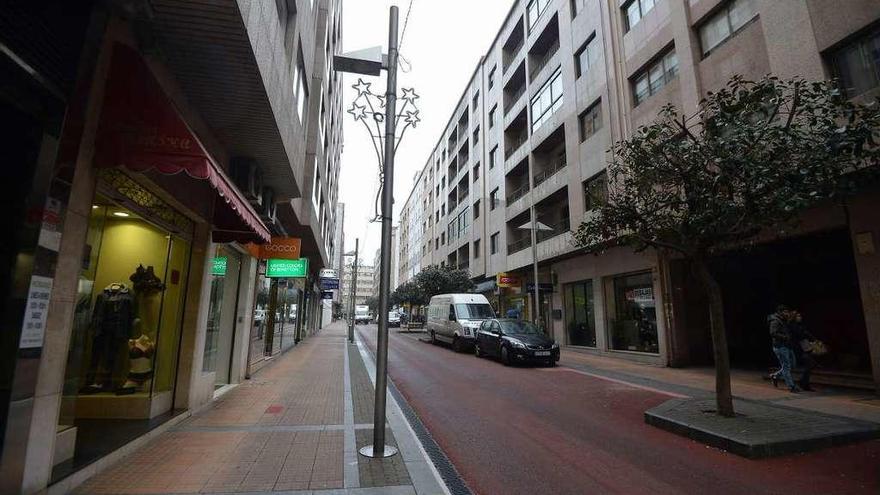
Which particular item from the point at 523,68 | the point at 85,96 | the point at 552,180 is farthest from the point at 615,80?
the point at 85,96

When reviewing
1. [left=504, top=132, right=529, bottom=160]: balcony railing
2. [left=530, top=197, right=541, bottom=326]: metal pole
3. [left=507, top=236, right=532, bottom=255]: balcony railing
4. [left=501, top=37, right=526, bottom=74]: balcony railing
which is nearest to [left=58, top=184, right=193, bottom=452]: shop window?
[left=530, top=197, right=541, bottom=326]: metal pole

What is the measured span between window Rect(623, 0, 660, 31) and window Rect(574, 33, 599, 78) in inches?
63.0

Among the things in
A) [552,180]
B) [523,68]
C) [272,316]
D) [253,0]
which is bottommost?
[272,316]

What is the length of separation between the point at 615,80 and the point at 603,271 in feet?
25.3

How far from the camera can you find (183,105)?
566 centimetres

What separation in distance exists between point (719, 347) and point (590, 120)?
47.9ft

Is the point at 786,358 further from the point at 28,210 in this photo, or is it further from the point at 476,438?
the point at 28,210

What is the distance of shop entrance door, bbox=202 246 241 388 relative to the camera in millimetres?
8281

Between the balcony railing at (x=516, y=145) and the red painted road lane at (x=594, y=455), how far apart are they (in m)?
19.9

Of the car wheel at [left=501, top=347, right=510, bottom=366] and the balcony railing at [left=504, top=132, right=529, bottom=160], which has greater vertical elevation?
the balcony railing at [left=504, top=132, right=529, bottom=160]

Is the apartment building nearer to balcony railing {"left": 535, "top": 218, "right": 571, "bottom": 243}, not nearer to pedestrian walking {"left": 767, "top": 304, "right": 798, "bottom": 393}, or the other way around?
balcony railing {"left": 535, "top": 218, "right": 571, "bottom": 243}

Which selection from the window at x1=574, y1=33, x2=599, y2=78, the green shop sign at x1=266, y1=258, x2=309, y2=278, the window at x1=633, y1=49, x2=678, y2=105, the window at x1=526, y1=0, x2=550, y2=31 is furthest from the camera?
the window at x1=526, y1=0, x2=550, y2=31

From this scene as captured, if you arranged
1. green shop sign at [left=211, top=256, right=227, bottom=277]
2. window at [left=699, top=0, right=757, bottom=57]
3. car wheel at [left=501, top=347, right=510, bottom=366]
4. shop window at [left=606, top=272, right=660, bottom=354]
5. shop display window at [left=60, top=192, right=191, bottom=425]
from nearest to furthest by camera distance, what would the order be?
shop display window at [left=60, top=192, right=191, bottom=425]
green shop sign at [left=211, top=256, right=227, bottom=277]
window at [left=699, top=0, right=757, bottom=57]
car wheel at [left=501, top=347, right=510, bottom=366]
shop window at [left=606, top=272, right=660, bottom=354]

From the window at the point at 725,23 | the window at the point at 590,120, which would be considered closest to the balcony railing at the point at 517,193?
the window at the point at 590,120
